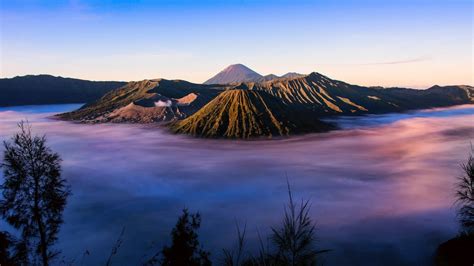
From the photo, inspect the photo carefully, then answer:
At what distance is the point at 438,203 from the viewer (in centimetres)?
8731

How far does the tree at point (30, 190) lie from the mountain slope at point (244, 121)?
151 meters

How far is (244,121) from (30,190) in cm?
15980

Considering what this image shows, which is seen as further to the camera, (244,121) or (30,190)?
(244,121)

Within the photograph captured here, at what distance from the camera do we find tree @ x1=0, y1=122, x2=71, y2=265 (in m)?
30.1

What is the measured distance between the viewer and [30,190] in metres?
31.6

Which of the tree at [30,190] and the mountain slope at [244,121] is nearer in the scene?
the tree at [30,190]

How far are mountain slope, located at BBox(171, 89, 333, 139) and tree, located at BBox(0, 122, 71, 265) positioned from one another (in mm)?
150767

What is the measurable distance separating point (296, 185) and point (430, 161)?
78501 mm

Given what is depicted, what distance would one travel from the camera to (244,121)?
7451 inches

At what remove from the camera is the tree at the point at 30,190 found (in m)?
30.1

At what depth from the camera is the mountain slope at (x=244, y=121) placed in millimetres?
184125

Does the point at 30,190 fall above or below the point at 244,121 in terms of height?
below

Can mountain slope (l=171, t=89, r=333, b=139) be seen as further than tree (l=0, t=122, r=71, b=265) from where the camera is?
Yes

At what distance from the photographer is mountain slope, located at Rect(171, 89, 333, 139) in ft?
604
